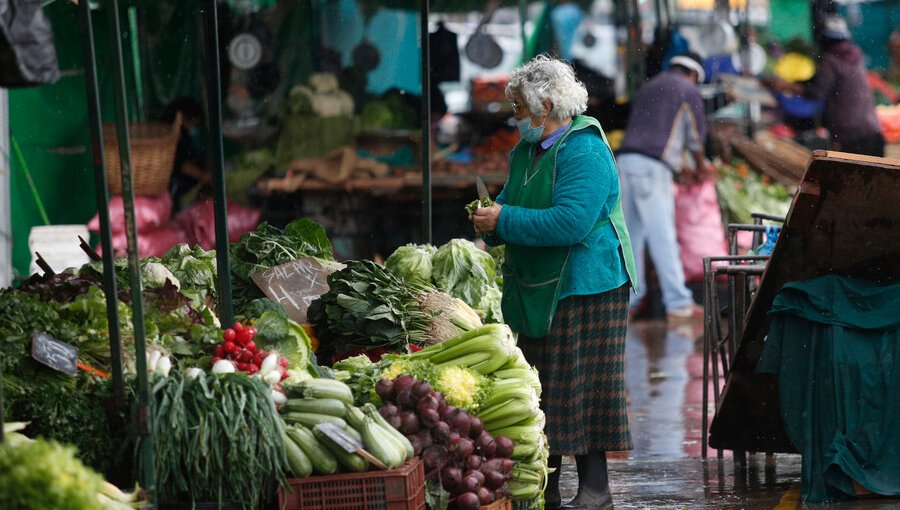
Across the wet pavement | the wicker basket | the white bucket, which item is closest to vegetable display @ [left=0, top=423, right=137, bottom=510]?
the wet pavement

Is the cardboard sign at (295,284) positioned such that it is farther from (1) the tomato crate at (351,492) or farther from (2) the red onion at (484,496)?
(1) the tomato crate at (351,492)

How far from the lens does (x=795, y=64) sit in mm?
16219

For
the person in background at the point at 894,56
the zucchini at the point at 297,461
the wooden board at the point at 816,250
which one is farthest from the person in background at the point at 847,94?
the zucchini at the point at 297,461

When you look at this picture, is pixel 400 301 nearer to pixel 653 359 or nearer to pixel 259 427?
pixel 259 427

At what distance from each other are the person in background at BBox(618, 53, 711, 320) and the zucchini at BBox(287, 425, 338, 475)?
876 centimetres

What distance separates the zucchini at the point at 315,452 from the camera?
432 cm

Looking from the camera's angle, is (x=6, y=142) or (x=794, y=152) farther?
(x=794, y=152)

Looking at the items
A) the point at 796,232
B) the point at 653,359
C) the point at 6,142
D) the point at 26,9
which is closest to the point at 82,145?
the point at 6,142

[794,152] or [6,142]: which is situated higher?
[6,142]

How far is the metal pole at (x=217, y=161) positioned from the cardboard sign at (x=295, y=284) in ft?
4.30

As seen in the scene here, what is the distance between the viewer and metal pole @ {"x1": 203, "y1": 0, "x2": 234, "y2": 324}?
4.98 m

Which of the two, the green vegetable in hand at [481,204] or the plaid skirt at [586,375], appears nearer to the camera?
the plaid skirt at [586,375]

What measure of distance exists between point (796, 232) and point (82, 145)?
7.26 metres

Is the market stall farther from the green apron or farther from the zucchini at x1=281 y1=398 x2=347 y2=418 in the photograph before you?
the zucchini at x1=281 y1=398 x2=347 y2=418
